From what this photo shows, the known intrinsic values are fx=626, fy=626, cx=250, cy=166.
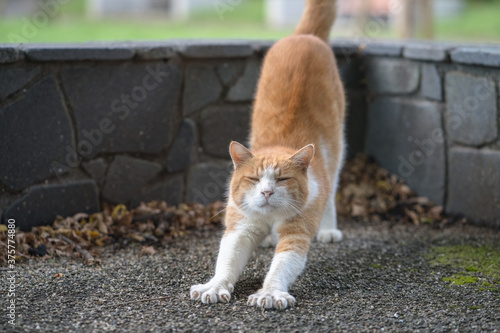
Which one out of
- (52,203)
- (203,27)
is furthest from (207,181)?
(203,27)

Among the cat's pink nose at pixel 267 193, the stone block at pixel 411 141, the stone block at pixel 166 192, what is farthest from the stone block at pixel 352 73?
the cat's pink nose at pixel 267 193

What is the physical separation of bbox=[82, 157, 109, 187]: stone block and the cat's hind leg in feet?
4.99

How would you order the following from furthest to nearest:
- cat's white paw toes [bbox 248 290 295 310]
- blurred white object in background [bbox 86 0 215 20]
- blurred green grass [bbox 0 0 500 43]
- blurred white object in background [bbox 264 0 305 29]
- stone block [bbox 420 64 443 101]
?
blurred white object in background [bbox 86 0 215 20] < blurred white object in background [bbox 264 0 305 29] < blurred green grass [bbox 0 0 500 43] < stone block [bbox 420 64 443 101] < cat's white paw toes [bbox 248 290 295 310]

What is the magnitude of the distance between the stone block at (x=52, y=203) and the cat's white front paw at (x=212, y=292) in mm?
1467

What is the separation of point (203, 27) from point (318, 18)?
873 centimetres

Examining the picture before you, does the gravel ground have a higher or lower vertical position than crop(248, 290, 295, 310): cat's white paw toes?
lower

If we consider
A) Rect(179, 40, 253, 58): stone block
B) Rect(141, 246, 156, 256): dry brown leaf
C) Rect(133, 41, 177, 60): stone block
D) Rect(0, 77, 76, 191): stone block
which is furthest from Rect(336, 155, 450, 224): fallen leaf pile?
Rect(0, 77, 76, 191): stone block

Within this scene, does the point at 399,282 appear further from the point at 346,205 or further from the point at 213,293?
the point at 346,205

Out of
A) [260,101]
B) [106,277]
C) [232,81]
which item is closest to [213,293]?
[106,277]

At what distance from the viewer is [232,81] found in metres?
4.70

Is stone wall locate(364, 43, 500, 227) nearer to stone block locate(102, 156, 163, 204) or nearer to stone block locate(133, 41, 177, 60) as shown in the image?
stone block locate(133, 41, 177, 60)

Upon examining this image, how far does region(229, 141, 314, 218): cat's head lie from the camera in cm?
310

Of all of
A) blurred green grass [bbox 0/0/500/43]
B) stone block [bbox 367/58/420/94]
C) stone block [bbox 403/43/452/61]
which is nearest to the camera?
stone block [bbox 403/43/452/61]

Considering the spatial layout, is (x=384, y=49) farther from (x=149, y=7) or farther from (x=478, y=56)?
(x=149, y=7)
